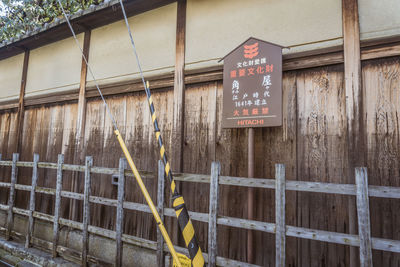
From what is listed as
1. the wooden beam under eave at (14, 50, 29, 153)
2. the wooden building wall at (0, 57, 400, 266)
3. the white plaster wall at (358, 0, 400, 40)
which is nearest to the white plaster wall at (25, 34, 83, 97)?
the wooden beam under eave at (14, 50, 29, 153)

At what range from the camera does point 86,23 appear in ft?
18.3

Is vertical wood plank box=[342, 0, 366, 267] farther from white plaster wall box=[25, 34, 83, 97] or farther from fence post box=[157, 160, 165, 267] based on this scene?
white plaster wall box=[25, 34, 83, 97]

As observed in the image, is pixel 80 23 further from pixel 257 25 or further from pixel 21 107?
pixel 257 25

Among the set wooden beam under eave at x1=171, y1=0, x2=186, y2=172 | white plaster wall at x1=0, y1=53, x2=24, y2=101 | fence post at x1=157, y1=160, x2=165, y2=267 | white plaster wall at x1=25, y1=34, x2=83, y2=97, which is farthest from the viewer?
white plaster wall at x1=0, y1=53, x2=24, y2=101

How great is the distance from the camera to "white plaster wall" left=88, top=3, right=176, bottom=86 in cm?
457

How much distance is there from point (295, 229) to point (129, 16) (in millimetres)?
5075

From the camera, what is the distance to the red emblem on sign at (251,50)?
3436 millimetres

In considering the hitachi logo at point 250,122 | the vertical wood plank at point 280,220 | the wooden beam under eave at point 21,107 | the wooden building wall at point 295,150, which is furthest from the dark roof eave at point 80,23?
the vertical wood plank at point 280,220

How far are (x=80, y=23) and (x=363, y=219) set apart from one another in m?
6.46

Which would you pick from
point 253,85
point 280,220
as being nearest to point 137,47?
point 253,85

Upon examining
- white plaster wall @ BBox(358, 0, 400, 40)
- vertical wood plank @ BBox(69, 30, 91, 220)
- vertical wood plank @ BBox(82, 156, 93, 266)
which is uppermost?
white plaster wall @ BBox(358, 0, 400, 40)

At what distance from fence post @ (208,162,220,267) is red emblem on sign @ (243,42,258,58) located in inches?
65.6

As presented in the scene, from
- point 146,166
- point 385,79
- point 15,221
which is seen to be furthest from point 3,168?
point 385,79

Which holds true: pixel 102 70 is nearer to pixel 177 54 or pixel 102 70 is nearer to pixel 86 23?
pixel 86 23
